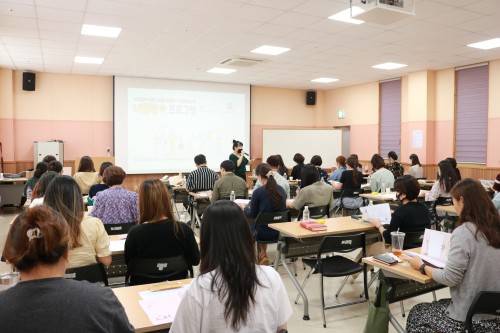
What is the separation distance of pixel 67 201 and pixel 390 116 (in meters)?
10.6

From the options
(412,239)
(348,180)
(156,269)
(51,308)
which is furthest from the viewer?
(348,180)

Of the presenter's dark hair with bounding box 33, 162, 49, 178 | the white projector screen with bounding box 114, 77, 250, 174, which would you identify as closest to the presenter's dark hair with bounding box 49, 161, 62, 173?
the presenter's dark hair with bounding box 33, 162, 49, 178

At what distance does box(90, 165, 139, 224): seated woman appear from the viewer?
13.1ft

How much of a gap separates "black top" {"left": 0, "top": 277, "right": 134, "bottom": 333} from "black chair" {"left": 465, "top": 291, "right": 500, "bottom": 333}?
202 cm

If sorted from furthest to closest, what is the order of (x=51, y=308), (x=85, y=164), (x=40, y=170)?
(x=85, y=164) < (x=40, y=170) < (x=51, y=308)

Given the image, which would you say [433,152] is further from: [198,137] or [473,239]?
[473,239]

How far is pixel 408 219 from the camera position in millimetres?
3613

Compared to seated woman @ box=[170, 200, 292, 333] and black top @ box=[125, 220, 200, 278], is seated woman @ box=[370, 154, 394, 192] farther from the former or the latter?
seated woman @ box=[170, 200, 292, 333]

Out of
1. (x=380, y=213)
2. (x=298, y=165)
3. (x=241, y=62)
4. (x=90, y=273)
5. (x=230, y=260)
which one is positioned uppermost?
(x=241, y=62)

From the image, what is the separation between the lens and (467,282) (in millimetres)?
2365

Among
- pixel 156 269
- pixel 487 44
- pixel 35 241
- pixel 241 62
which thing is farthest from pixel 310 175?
pixel 487 44

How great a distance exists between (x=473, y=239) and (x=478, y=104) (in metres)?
8.35

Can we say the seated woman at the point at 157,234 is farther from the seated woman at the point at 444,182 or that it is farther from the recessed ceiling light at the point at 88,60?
the recessed ceiling light at the point at 88,60

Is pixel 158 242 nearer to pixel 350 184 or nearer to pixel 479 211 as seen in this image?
pixel 479 211
